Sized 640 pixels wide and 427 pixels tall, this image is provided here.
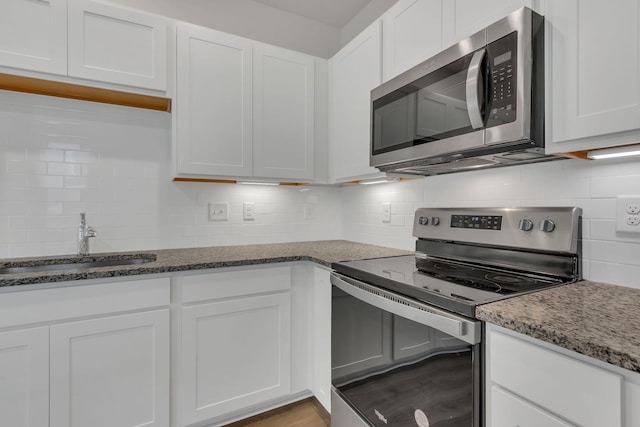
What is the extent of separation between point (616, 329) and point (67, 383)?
1.85 m

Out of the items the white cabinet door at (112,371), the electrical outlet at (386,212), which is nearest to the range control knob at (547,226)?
the electrical outlet at (386,212)

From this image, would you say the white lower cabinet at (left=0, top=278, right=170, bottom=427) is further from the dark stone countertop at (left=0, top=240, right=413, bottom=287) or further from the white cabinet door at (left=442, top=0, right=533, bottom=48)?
the white cabinet door at (left=442, top=0, right=533, bottom=48)

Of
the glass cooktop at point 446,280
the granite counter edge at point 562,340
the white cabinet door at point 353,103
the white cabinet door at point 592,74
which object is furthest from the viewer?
the white cabinet door at point 353,103

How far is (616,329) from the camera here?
71 cm

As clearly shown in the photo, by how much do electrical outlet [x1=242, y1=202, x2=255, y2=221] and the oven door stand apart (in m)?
0.97

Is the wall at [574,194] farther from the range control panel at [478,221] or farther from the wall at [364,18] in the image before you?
the wall at [364,18]

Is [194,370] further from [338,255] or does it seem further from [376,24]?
[376,24]

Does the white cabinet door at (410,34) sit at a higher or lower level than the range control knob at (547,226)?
higher

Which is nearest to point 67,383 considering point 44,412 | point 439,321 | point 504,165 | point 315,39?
point 44,412

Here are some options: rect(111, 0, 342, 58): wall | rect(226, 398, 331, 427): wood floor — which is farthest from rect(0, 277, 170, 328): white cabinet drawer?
rect(111, 0, 342, 58): wall

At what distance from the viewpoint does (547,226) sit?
1195 mm

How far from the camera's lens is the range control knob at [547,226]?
1.18 meters

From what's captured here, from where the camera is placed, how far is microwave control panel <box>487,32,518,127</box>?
3.38ft

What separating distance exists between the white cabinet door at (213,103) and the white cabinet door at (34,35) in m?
0.52
